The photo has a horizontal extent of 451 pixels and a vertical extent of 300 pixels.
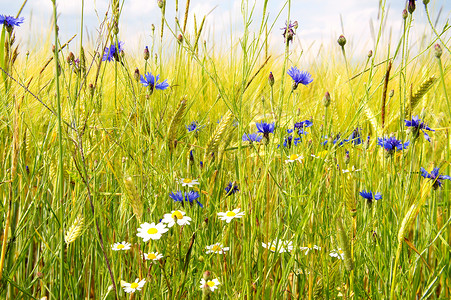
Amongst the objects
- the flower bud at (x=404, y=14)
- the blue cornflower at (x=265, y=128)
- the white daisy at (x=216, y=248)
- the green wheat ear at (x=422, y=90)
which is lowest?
the white daisy at (x=216, y=248)

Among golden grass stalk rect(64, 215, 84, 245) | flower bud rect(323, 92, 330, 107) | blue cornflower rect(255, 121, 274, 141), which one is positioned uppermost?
flower bud rect(323, 92, 330, 107)

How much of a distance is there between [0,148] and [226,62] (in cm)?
139

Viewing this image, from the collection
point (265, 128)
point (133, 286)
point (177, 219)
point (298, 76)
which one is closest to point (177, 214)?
point (177, 219)

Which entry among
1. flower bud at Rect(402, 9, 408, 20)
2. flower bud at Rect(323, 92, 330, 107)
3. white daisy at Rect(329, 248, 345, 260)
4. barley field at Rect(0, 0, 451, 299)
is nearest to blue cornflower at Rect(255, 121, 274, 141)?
barley field at Rect(0, 0, 451, 299)

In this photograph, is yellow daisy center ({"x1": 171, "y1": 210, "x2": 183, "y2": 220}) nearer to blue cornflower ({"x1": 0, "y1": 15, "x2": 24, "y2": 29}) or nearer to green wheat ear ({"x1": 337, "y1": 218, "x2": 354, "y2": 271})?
green wheat ear ({"x1": 337, "y1": 218, "x2": 354, "y2": 271})

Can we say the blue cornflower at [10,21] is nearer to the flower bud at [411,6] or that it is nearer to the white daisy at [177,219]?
the white daisy at [177,219]

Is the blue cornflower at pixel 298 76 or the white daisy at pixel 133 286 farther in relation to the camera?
the blue cornflower at pixel 298 76

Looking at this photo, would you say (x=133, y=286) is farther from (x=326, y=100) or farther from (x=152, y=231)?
(x=326, y=100)

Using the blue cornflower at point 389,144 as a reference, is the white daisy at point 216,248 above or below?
below

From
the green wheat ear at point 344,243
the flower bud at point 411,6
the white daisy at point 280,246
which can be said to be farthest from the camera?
the flower bud at point 411,6

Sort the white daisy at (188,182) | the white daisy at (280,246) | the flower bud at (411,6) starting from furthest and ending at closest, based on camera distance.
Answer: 1. the white daisy at (188,182)
2. the flower bud at (411,6)
3. the white daisy at (280,246)

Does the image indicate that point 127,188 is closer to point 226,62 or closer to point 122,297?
point 122,297

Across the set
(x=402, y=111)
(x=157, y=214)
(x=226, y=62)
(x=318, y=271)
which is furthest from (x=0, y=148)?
(x=226, y=62)

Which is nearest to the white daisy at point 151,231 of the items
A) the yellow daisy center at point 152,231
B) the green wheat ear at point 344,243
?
the yellow daisy center at point 152,231
